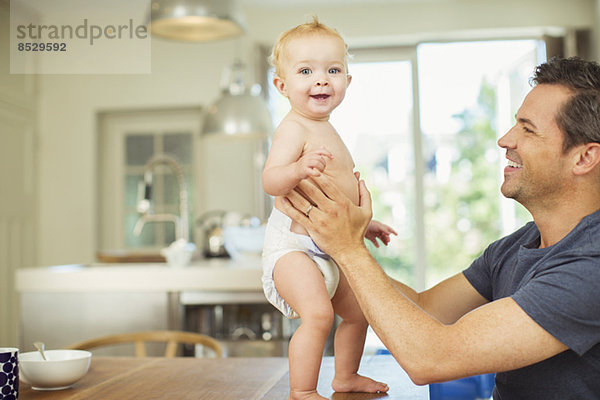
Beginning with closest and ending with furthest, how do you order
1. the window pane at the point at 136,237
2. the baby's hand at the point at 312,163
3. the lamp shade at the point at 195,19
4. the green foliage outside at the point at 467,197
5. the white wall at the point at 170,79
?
the baby's hand at the point at 312,163, the lamp shade at the point at 195,19, the white wall at the point at 170,79, the window pane at the point at 136,237, the green foliage outside at the point at 467,197

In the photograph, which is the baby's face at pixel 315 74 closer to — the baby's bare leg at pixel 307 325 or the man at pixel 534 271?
the man at pixel 534 271

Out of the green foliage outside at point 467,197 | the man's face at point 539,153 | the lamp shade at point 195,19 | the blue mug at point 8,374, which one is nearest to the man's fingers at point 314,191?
the man's face at point 539,153

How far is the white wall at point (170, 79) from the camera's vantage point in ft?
16.0

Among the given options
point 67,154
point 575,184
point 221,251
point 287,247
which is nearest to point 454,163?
point 221,251

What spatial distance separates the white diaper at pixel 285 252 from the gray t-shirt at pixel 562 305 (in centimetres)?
33

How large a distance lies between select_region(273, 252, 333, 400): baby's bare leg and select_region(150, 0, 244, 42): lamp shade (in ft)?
5.00

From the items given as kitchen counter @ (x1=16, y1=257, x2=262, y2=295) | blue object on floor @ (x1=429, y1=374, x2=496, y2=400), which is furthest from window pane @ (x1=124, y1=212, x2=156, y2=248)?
blue object on floor @ (x1=429, y1=374, x2=496, y2=400)

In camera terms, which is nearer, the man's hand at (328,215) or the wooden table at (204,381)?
the man's hand at (328,215)

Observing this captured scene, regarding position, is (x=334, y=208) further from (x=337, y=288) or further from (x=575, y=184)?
(x=575, y=184)

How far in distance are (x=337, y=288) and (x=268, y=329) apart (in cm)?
166

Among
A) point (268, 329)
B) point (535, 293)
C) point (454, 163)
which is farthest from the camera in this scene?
point (454, 163)

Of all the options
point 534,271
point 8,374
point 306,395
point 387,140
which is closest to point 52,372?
point 8,374

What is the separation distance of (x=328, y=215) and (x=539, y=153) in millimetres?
517

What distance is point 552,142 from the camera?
128cm
